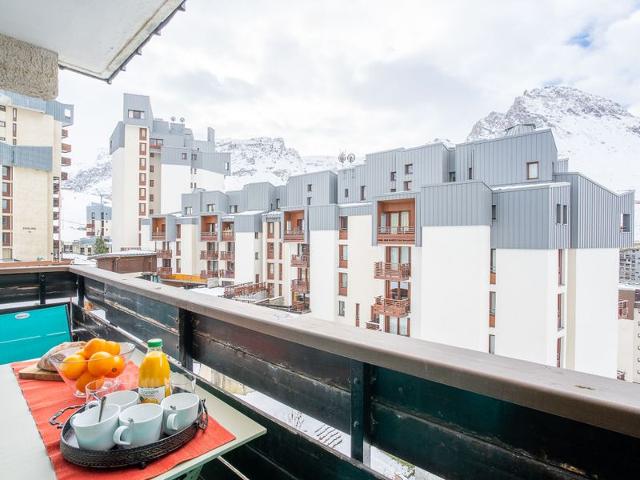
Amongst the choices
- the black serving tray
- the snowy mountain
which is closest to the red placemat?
the black serving tray

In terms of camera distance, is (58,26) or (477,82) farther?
(477,82)

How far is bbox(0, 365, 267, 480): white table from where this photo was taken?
76 cm

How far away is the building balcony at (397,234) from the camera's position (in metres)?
10.6

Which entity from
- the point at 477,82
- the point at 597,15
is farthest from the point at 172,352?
the point at 477,82

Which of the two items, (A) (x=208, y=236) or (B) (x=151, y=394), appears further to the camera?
(A) (x=208, y=236)

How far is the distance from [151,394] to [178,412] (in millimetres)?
163

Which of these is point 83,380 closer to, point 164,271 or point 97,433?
point 97,433

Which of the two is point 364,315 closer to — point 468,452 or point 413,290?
point 413,290

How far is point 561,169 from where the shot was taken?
11.3 meters

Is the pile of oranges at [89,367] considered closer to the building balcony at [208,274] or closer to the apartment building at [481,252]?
the apartment building at [481,252]

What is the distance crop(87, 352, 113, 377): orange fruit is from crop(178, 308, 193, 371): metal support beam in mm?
391

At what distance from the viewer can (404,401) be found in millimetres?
821

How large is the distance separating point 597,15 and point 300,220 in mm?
20933

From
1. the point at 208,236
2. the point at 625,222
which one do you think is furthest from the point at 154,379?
the point at 208,236
